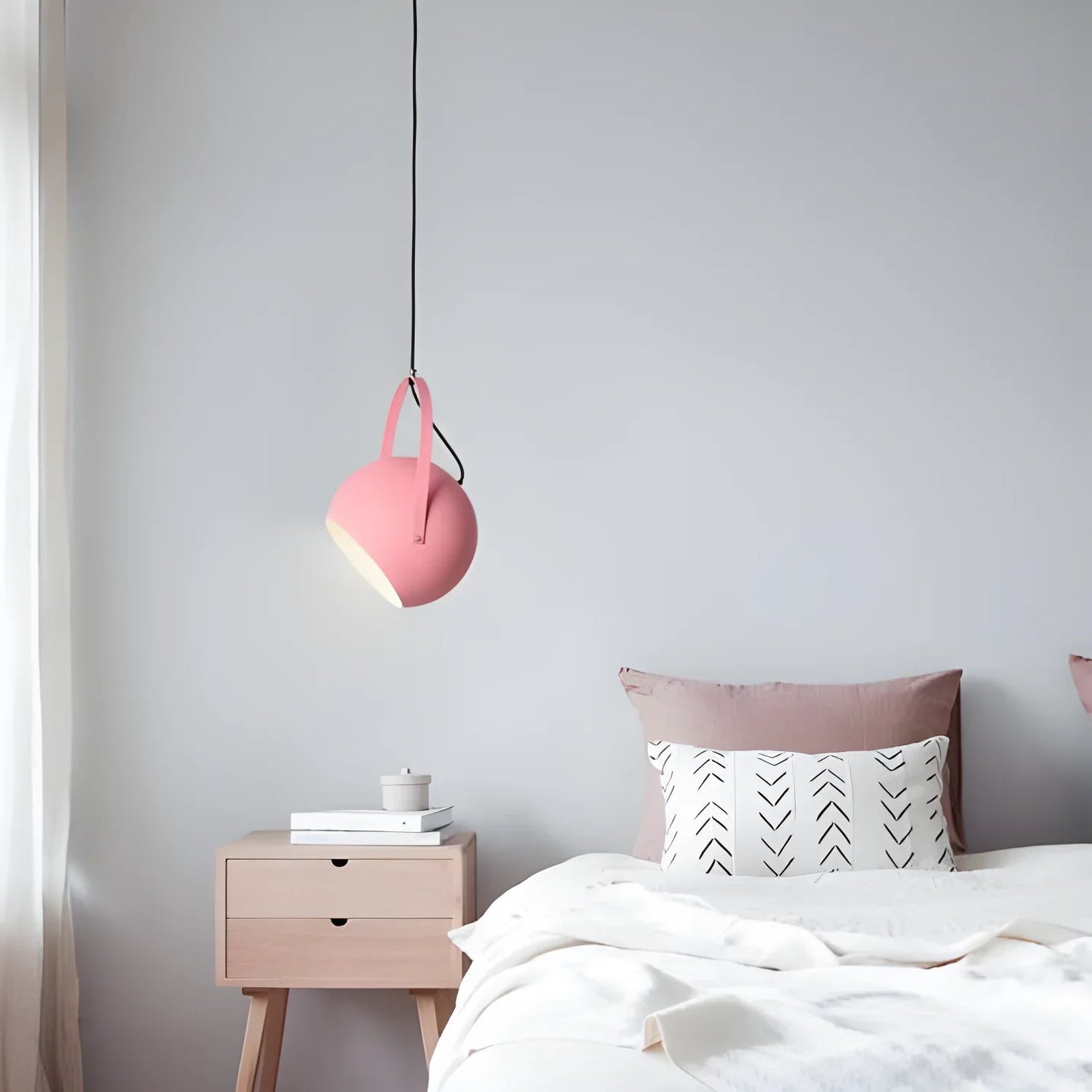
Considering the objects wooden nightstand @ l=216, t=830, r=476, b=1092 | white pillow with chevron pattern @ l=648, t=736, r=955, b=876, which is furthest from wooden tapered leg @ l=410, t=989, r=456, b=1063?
white pillow with chevron pattern @ l=648, t=736, r=955, b=876

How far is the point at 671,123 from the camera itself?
276cm

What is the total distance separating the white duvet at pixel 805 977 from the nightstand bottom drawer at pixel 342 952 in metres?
0.39

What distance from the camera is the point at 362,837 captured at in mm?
2270

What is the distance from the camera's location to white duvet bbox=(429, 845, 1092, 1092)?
934 mm

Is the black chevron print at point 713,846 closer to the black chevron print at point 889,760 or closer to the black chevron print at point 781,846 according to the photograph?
the black chevron print at point 781,846

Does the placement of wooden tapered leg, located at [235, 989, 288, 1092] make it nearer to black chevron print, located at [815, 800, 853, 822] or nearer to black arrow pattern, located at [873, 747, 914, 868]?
black chevron print, located at [815, 800, 853, 822]

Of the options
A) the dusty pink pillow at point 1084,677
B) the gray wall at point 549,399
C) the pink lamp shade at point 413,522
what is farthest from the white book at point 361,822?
the dusty pink pillow at point 1084,677

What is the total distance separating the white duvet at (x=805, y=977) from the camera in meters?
0.93

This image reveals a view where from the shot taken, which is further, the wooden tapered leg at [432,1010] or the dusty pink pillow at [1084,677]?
the dusty pink pillow at [1084,677]

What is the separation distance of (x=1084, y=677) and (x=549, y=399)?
136cm

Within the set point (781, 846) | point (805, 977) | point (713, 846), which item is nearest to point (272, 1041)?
point (713, 846)

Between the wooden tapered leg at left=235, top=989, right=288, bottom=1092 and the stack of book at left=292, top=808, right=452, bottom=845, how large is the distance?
1.08 ft

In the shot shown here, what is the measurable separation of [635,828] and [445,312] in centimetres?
131

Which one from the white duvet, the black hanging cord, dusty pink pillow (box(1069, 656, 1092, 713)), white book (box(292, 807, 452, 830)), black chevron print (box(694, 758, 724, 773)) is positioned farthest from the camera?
the black hanging cord
